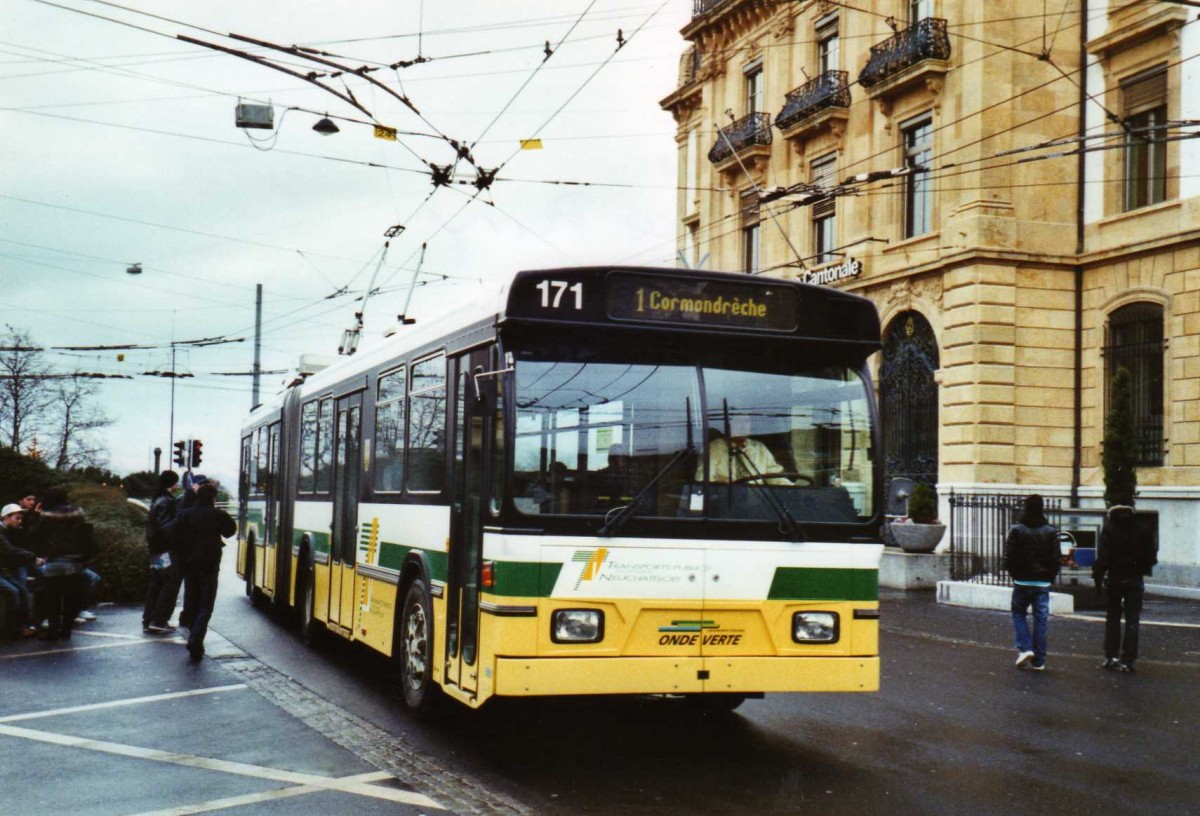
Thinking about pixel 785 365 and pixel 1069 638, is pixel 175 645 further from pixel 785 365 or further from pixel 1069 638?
pixel 1069 638

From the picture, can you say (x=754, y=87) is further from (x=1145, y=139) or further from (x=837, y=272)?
(x=1145, y=139)

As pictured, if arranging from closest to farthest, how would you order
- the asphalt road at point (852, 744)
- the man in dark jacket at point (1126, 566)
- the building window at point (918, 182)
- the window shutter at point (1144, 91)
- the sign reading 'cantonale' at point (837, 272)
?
1. the asphalt road at point (852, 744)
2. the man in dark jacket at point (1126, 566)
3. the window shutter at point (1144, 91)
4. the building window at point (918, 182)
5. the sign reading 'cantonale' at point (837, 272)

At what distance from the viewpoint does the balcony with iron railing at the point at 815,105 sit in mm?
32406

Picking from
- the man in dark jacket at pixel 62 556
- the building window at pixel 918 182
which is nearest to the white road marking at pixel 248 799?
the man in dark jacket at pixel 62 556

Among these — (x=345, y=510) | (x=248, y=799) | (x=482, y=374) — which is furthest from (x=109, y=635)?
(x=482, y=374)

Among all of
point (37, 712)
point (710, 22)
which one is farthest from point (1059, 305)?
point (37, 712)

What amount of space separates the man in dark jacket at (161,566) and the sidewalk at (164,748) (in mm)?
2634

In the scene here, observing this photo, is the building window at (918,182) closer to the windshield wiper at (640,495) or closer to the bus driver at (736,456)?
the bus driver at (736,456)

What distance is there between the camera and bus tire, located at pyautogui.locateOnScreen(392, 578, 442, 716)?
358 inches

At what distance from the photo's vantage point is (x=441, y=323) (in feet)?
30.7

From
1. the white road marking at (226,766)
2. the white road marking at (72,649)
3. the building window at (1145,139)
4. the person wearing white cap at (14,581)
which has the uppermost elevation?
the building window at (1145,139)

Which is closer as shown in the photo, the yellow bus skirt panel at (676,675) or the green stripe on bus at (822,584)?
the yellow bus skirt panel at (676,675)

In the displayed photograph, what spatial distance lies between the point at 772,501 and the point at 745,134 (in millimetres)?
30105

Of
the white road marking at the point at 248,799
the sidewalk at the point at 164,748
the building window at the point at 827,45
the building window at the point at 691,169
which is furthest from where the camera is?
the building window at the point at 691,169
